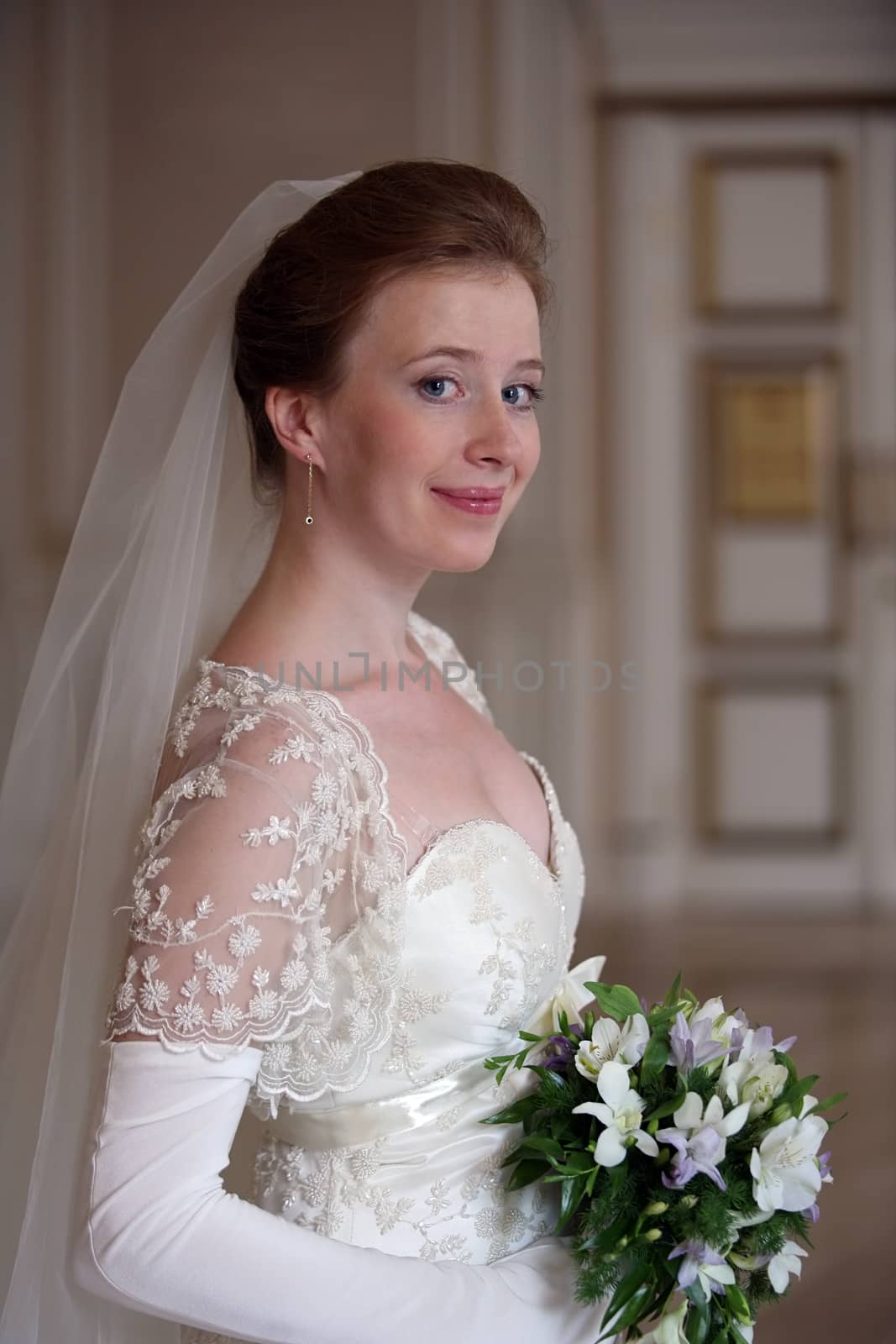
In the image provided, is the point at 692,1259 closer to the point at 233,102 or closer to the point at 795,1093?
the point at 795,1093

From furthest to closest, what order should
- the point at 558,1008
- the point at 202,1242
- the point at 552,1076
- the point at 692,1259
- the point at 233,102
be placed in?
1. the point at 233,102
2. the point at 558,1008
3. the point at 552,1076
4. the point at 692,1259
5. the point at 202,1242

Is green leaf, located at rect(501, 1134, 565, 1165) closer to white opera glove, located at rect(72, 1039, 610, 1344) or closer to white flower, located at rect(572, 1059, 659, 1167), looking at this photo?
white flower, located at rect(572, 1059, 659, 1167)

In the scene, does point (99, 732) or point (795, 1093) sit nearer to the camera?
point (795, 1093)

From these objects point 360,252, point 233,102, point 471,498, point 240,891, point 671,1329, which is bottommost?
point 671,1329

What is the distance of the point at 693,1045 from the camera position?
113 cm

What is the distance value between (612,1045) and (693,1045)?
0.07 m

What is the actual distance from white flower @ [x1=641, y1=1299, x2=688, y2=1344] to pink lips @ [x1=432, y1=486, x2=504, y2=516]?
0.69 metres

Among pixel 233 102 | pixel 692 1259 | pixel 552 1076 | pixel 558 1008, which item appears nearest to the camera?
pixel 692 1259

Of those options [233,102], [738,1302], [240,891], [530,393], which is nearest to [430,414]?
[530,393]

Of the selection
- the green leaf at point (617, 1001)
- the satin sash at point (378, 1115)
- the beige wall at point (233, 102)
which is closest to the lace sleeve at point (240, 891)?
the satin sash at point (378, 1115)

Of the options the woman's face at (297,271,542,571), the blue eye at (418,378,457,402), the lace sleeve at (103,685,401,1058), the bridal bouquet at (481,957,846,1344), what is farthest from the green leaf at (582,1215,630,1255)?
the blue eye at (418,378,457,402)

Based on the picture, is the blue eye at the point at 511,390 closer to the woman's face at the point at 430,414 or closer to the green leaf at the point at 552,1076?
the woman's face at the point at 430,414

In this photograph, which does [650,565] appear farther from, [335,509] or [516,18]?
[335,509]

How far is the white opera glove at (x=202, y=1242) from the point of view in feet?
3.04
